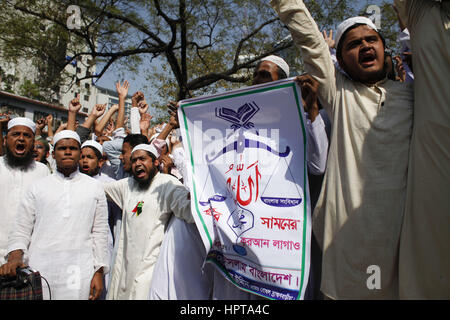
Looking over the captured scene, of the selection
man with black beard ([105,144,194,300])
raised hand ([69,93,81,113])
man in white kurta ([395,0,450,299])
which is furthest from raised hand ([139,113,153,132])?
man in white kurta ([395,0,450,299])

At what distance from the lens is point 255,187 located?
2.41m

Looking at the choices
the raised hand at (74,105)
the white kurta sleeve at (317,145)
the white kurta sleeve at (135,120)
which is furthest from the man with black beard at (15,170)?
the white kurta sleeve at (317,145)

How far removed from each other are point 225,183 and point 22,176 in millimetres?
1943

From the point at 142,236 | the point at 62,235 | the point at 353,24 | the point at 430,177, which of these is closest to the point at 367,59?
the point at 353,24

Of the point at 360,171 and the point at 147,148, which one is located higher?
the point at 147,148

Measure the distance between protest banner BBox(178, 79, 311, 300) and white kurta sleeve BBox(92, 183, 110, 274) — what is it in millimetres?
953

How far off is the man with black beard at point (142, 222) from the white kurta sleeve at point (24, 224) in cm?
76

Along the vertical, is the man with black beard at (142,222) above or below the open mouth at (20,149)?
below

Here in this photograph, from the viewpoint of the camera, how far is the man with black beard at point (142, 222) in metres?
3.13

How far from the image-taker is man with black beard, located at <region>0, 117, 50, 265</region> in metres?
3.10

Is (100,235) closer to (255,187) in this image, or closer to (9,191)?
(9,191)

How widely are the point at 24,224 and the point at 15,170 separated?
2.13 feet

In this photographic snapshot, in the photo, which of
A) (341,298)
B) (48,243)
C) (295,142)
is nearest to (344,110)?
(295,142)

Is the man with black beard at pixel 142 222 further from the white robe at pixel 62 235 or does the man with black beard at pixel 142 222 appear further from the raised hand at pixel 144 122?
the raised hand at pixel 144 122
